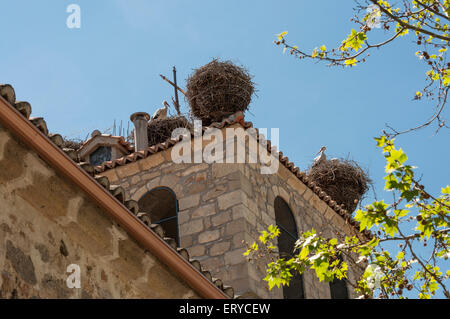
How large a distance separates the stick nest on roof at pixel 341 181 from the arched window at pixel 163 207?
441 centimetres

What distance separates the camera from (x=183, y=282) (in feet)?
23.3

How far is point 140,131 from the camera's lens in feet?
47.9

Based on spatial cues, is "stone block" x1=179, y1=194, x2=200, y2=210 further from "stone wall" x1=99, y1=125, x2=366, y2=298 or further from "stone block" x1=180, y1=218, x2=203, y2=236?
"stone block" x1=180, y1=218, x2=203, y2=236

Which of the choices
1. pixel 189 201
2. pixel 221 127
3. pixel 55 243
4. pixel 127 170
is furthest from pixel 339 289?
pixel 55 243

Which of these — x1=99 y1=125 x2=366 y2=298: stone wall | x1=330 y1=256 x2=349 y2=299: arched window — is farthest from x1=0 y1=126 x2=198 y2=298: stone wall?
x1=330 y1=256 x2=349 y2=299: arched window

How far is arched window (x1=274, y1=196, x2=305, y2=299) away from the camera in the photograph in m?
12.3

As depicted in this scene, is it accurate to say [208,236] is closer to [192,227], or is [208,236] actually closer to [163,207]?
[192,227]

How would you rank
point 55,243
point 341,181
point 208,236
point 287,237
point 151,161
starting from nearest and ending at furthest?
point 55,243 < point 208,236 < point 287,237 < point 151,161 < point 341,181

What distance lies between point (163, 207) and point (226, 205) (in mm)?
1358

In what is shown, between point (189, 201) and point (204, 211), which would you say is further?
point (189, 201)

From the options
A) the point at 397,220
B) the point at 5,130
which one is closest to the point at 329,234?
the point at 397,220

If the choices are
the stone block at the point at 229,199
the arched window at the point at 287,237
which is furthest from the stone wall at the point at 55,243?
the arched window at the point at 287,237

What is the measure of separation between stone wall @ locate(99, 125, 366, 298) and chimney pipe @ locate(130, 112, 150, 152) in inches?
53.5

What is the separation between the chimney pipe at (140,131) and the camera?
14.5 meters
